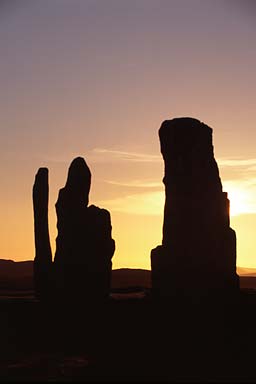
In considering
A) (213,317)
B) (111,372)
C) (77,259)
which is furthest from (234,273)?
(111,372)

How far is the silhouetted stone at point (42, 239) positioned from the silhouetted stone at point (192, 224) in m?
6.15

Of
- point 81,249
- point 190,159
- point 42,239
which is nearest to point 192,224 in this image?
point 190,159

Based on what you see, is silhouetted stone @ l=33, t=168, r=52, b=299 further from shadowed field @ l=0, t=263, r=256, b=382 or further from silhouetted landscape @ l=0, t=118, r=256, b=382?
shadowed field @ l=0, t=263, r=256, b=382

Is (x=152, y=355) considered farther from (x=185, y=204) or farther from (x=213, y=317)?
(x=185, y=204)

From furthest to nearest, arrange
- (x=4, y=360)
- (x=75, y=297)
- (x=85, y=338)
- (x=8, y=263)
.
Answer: (x=8, y=263) < (x=75, y=297) < (x=85, y=338) < (x=4, y=360)

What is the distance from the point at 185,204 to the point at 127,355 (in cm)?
1043

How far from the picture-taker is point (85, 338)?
31453mm

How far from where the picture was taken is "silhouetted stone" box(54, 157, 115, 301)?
38.2 metres

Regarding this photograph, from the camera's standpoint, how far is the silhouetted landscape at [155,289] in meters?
28.5

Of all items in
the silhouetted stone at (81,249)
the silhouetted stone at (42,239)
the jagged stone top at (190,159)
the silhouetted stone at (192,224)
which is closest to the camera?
the silhouetted stone at (192,224)

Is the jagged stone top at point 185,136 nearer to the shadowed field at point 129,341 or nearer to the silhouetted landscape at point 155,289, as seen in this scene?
the silhouetted landscape at point 155,289

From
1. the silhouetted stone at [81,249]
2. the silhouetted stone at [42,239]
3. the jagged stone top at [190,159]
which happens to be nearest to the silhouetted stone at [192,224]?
the jagged stone top at [190,159]

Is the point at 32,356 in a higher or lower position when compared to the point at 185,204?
lower

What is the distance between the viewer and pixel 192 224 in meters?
35.4
